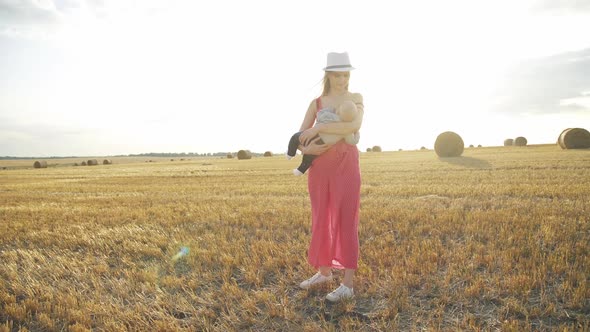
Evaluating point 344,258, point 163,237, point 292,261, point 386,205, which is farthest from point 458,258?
point 163,237

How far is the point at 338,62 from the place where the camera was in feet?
12.8

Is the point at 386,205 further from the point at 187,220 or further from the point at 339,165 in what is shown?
the point at 339,165

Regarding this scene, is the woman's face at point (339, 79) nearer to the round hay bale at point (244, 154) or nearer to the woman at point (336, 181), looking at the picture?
the woman at point (336, 181)

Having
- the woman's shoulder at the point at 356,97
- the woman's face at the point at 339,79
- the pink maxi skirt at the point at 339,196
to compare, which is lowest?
the pink maxi skirt at the point at 339,196

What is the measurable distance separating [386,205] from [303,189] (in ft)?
13.6

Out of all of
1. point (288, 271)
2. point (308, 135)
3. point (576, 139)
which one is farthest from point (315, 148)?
point (576, 139)

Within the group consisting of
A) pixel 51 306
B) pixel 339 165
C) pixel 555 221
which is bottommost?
pixel 51 306

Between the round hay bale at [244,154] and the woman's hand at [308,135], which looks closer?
the woman's hand at [308,135]

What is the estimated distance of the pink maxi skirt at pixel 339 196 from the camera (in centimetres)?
405

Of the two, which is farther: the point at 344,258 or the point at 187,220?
the point at 187,220

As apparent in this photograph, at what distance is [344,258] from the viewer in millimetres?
4090

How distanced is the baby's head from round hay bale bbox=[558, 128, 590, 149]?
34582 millimetres

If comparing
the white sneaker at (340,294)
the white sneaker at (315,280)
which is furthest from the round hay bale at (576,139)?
the white sneaker at (340,294)

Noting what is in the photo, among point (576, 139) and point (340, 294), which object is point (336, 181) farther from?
point (576, 139)
